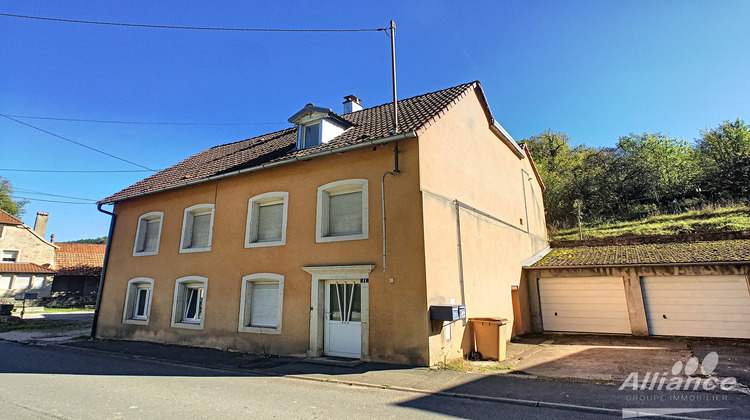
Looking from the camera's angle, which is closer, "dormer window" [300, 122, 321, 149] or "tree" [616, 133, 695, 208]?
"dormer window" [300, 122, 321, 149]

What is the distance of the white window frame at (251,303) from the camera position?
30.4 feet

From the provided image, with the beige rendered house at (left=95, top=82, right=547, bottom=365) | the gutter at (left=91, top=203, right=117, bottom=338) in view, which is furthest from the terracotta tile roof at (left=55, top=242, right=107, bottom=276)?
the beige rendered house at (left=95, top=82, right=547, bottom=365)

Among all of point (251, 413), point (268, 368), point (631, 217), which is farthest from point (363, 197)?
point (631, 217)

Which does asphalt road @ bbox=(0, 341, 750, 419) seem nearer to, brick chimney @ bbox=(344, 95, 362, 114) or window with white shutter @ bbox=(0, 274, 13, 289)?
brick chimney @ bbox=(344, 95, 362, 114)

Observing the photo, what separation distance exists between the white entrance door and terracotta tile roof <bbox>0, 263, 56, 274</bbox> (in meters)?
31.3

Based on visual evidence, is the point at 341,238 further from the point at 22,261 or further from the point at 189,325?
the point at 22,261

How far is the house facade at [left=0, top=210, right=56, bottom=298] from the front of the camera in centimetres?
2630

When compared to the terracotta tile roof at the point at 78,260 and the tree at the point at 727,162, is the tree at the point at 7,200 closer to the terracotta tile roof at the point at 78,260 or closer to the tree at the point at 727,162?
the terracotta tile roof at the point at 78,260

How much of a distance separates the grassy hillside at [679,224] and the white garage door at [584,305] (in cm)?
1036

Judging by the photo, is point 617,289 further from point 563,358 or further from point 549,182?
point 549,182

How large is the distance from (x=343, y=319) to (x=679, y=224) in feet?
83.3

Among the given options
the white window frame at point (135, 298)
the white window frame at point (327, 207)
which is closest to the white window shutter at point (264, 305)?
the white window frame at point (327, 207)

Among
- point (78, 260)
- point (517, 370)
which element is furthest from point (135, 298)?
point (78, 260)

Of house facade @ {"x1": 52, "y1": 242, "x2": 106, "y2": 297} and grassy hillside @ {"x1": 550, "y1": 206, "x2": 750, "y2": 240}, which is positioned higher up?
grassy hillside @ {"x1": 550, "y1": 206, "x2": 750, "y2": 240}
